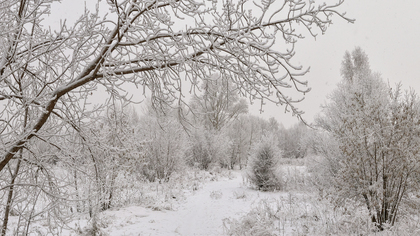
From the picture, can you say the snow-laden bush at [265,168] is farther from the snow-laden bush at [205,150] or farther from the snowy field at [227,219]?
the snow-laden bush at [205,150]

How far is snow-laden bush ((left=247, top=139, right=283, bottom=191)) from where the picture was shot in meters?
9.52

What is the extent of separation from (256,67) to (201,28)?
0.48m

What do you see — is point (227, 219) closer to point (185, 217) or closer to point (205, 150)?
point (185, 217)

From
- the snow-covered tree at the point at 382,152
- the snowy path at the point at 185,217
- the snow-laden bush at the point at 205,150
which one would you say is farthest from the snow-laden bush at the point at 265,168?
the snow-laden bush at the point at 205,150

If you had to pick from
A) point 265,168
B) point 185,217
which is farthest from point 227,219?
point 265,168

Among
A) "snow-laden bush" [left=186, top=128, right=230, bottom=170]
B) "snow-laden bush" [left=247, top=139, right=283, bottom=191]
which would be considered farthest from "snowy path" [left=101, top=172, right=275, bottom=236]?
"snow-laden bush" [left=186, top=128, right=230, bottom=170]

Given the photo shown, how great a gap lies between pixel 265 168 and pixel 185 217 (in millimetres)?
4621

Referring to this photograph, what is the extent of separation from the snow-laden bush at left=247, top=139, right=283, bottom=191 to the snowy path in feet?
5.20

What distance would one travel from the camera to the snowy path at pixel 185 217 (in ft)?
16.4

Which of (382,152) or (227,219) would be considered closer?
(382,152)

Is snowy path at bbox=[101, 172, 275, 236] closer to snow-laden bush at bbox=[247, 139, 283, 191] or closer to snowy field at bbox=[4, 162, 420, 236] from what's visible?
snowy field at bbox=[4, 162, 420, 236]

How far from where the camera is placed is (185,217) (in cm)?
616

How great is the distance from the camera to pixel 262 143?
10023 mm

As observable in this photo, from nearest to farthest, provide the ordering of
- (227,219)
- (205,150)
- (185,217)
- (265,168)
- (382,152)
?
1. (382,152)
2. (227,219)
3. (185,217)
4. (265,168)
5. (205,150)
